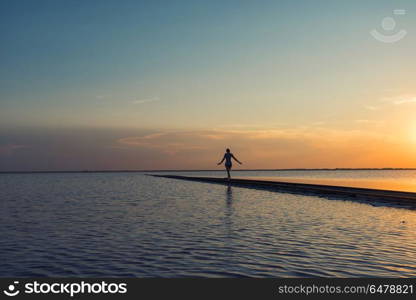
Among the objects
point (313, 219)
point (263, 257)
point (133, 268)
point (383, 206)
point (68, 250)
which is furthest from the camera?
point (383, 206)

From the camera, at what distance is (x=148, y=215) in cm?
1945

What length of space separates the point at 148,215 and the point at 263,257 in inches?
405

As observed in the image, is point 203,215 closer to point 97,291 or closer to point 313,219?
point 313,219

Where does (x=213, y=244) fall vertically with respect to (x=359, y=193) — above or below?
below

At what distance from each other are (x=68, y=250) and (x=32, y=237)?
9.97ft

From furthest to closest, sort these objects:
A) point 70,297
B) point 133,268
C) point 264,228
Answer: point 264,228 < point 133,268 < point 70,297

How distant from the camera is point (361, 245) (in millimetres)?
11430

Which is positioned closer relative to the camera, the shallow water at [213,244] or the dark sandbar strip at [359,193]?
the shallow water at [213,244]

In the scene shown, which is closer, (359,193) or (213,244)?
(213,244)

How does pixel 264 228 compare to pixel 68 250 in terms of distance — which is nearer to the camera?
pixel 68 250

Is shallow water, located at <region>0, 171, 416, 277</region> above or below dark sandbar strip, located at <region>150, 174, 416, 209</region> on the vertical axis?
below

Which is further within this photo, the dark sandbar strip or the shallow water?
the dark sandbar strip

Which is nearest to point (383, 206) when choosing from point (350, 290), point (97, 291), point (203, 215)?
point (203, 215)

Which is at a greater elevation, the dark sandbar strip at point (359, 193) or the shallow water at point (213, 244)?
the dark sandbar strip at point (359, 193)
